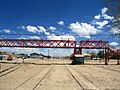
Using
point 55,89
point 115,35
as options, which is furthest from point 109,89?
point 115,35

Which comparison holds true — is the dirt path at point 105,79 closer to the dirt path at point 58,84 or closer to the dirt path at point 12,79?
the dirt path at point 58,84

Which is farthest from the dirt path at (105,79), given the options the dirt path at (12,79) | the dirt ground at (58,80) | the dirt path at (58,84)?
the dirt path at (12,79)

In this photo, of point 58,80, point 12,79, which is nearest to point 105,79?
point 58,80

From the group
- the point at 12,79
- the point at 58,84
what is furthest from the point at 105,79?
the point at 12,79

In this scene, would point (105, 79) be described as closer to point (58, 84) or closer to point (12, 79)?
point (58, 84)

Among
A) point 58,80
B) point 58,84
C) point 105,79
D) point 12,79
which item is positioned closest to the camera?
point 58,84

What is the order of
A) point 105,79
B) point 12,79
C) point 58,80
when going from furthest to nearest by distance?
point 105,79
point 12,79
point 58,80

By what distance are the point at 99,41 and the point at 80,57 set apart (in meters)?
16.3

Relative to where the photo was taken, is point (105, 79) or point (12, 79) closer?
point (12, 79)

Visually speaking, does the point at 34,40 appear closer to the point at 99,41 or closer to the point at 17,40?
the point at 17,40

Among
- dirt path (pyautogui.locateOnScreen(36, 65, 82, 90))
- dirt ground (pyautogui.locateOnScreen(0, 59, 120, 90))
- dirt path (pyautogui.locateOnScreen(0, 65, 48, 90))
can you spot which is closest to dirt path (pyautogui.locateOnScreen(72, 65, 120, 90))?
dirt ground (pyautogui.locateOnScreen(0, 59, 120, 90))

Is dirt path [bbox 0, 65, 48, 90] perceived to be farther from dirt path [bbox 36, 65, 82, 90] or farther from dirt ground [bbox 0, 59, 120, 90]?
dirt path [bbox 36, 65, 82, 90]

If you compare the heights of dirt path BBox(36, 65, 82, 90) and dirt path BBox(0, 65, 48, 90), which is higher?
dirt path BBox(0, 65, 48, 90)

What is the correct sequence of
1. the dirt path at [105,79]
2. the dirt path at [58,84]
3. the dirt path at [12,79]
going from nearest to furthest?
the dirt path at [58,84] → the dirt path at [12,79] → the dirt path at [105,79]
